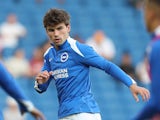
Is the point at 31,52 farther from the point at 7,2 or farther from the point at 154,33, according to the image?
the point at 154,33

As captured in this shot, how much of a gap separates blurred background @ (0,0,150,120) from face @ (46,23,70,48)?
8005 millimetres

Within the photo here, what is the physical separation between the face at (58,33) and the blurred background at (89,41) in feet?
26.3

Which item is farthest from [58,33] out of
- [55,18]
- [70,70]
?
[70,70]

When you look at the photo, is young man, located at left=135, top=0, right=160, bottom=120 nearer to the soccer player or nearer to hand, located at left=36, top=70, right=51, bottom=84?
hand, located at left=36, top=70, right=51, bottom=84

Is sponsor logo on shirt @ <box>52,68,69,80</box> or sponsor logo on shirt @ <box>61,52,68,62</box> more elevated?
sponsor logo on shirt @ <box>61,52,68,62</box>

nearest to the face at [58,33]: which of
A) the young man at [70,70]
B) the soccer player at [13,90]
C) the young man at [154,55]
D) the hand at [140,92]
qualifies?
the young man at [70,70]

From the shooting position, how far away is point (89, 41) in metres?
16.7

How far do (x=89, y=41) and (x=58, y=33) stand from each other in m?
10.5

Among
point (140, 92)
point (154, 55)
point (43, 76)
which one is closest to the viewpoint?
point (154, 55)

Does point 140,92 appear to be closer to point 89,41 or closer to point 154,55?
point 154,55

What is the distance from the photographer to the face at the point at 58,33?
6.23 m

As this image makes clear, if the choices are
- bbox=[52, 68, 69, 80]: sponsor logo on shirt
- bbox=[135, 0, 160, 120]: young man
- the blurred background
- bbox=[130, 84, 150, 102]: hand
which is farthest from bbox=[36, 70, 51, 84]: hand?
the blurred background

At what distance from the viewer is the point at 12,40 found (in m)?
16.5

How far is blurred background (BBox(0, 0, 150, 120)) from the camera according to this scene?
15586mm
